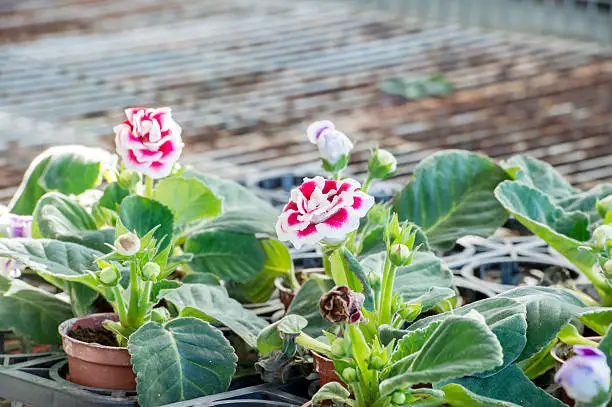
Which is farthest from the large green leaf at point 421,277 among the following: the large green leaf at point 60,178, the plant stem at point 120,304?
the large green leaf at point 60,178

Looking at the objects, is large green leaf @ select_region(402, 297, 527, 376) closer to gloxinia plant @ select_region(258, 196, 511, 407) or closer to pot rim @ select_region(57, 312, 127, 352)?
gloxinia plant @ select_region(258, 196, 511, 407)

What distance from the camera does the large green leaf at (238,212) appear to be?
1.62 m

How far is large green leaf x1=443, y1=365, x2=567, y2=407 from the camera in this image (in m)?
1.19

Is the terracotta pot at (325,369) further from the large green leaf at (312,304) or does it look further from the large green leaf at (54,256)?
the large green leaf at (54,256)

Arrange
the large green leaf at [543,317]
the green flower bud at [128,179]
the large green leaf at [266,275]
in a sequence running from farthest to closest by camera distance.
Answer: the large green leaf at [266,275] → the green flower bud at [128,179] → the large green leaf at [543,317]

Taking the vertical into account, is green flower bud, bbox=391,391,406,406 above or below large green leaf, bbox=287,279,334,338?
above

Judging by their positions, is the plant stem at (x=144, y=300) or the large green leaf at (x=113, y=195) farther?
the large green leaf at (x=113, y=195)

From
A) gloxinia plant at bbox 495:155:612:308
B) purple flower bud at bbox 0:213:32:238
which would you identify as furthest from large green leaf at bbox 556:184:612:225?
purple flower bud at bbox 0:213:32:238

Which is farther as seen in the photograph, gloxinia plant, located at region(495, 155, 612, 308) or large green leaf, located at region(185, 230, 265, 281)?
large green leaf, located at region(185, 230, 265, 281)

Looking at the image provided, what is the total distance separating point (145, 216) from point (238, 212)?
192 mm

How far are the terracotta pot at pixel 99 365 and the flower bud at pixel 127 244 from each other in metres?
0.14

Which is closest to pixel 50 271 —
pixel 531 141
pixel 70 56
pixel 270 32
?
pixel 531 141

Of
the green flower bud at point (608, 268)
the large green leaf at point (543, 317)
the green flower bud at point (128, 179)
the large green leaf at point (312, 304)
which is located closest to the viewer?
the large green leaf at point (543, 317)

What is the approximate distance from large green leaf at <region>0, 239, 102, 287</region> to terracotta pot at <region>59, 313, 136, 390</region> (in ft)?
0.24
